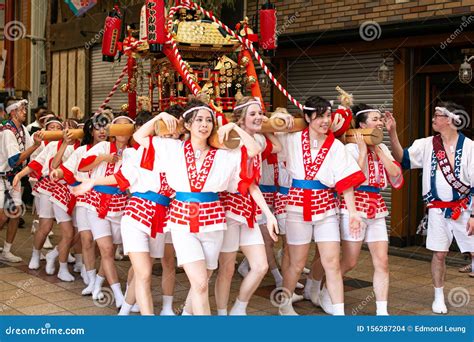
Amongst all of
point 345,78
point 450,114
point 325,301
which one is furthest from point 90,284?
point 345,78

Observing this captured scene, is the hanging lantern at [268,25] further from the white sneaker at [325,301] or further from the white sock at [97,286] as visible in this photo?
the white sock at [97,286]

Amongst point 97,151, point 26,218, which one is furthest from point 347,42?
point 26,218

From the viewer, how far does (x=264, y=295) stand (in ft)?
22.4

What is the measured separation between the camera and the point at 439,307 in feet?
20.2

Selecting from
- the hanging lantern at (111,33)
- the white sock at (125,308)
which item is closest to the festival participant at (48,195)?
the hanging lantern at (111,33)

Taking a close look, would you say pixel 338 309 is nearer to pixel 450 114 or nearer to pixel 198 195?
pixel 198 195

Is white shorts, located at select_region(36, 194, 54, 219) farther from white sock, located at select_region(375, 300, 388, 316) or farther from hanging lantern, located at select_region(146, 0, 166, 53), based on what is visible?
white sock, located at select_region(375, 300, 388, 316)

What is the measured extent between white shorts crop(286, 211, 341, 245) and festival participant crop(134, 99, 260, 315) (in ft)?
2.93

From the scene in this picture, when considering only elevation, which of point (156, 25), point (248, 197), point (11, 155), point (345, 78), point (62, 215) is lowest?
point (62, 215)

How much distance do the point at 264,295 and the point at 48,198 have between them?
297 cm

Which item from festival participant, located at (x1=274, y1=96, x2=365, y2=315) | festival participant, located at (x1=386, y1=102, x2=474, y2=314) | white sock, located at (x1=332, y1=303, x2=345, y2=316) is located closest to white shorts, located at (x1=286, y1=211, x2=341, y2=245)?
festival participant, located at (x1=274, y1=96, x2=365, y2=315)

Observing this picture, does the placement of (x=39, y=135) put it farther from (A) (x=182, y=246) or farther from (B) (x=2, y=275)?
(A) (x=182, y=246)

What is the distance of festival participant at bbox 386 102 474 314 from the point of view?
605 cm

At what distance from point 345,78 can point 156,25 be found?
4062 millimetres
